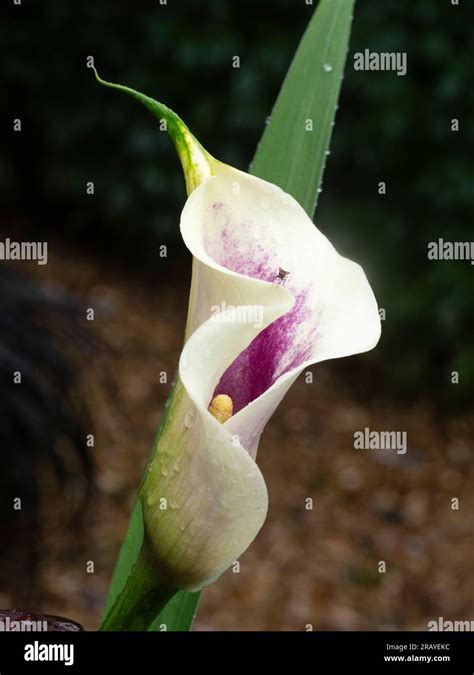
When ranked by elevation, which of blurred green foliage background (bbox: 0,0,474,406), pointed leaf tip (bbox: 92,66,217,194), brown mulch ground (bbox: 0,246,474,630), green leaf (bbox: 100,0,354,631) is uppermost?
blurred green foliage background (bbox: 0,0,474,406)

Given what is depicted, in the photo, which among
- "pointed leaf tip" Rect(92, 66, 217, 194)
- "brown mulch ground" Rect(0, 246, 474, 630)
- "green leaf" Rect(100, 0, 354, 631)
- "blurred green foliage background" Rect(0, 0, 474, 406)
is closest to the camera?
"pointed leaf tip" Rect(92, 66, 217, 194)

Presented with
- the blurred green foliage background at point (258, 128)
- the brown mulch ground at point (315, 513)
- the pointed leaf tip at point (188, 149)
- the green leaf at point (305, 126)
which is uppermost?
the blurred green foliage background at point (258, 128)

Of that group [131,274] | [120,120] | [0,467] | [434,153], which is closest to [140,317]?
[131,274]

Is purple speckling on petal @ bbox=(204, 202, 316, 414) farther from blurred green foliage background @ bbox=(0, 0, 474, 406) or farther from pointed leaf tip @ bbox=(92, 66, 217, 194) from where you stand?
blurred green foliage background @ bbox=(0, 0, 474, 406)

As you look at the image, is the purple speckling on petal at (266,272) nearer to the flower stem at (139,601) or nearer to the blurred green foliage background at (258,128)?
the flower stem at (139,601)

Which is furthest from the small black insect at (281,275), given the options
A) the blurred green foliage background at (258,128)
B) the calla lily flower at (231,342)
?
the blurred green foliage background at (258,128)

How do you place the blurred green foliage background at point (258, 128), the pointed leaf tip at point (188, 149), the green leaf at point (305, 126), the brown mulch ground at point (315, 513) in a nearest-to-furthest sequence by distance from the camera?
the pointed leaf tip at point (188, 149) → the green leaf at point (305, 126) → the brown mulch ground at point (315, 513) → the blurred green foliage background at point (258, 128)

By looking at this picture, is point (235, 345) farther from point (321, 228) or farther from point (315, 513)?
point (321, 228)

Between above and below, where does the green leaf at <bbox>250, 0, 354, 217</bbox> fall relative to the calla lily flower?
above

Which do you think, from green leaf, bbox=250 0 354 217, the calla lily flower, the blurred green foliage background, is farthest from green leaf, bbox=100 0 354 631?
the blurred green foliage background
